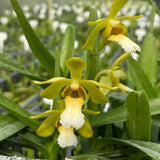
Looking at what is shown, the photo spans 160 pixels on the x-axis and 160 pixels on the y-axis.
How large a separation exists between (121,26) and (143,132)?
321mm

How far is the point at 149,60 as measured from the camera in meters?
1.01

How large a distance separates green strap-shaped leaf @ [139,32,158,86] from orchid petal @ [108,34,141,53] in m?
0.32

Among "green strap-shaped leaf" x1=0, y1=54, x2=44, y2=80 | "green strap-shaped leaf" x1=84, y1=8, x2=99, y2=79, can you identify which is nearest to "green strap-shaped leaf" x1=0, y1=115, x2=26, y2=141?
"green strap-shaped leaf" x1=0, y1=54, x2=44, y2=80

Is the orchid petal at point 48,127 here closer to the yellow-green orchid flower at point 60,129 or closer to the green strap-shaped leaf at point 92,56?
the yellow-green orchid flower at point 60,129

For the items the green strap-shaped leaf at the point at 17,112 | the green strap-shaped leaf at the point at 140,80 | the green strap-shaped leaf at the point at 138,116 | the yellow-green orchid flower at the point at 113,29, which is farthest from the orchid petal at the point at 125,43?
the green strap-shaped leaf at the point at 17,112

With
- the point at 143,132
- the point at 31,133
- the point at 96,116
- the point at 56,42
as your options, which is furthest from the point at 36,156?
the point at 56,42

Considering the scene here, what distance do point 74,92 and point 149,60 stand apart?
1.44 feet

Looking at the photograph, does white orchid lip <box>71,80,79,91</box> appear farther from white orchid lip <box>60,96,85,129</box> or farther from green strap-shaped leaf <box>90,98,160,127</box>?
green strap-shaped leaf <box>90,98,160,127</box>

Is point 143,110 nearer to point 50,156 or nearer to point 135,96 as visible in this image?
point 135,96

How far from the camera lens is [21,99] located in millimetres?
2062

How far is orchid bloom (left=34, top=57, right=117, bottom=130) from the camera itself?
63 cm

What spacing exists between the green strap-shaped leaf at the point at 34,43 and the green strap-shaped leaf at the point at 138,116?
0.32 metres

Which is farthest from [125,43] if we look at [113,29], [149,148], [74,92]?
[149,148]

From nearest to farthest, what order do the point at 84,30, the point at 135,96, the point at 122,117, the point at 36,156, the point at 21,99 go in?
the point at 135,96 < the point at 122,117 < the point at 36,156 < the point at 21,99 < the point at 84,30
